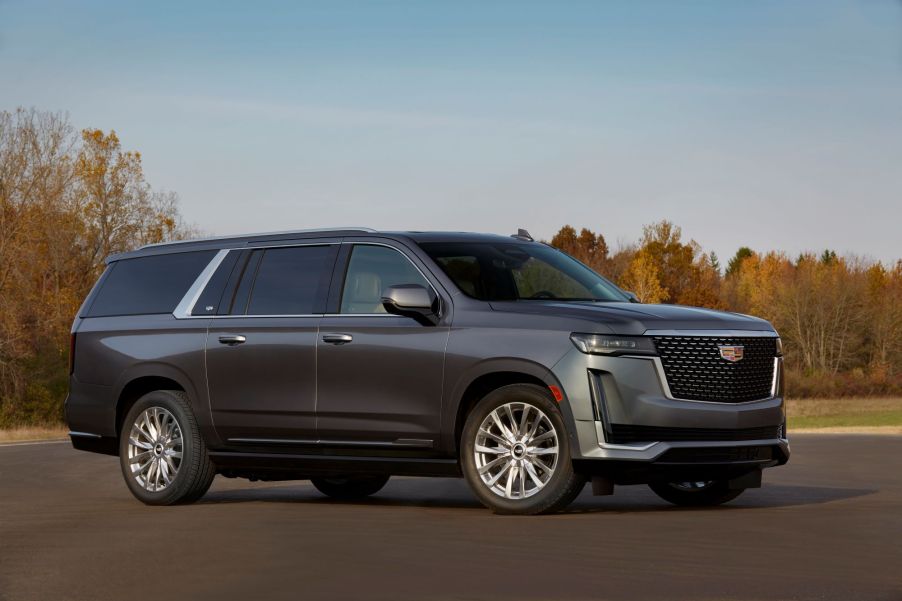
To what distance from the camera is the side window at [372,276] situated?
36.0 feet

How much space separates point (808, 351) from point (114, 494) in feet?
287

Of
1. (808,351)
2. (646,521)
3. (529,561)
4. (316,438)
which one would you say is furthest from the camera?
(808,351)

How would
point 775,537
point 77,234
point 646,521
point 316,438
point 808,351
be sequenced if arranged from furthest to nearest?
point 808,351 → point 77,234 → point 316,438 → point 646,521 → point 775,537

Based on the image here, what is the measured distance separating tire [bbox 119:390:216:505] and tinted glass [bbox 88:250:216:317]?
0.84 m

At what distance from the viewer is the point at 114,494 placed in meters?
13.5

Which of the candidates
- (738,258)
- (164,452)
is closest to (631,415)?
(164,452)

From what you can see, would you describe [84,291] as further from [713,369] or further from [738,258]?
[738,258]

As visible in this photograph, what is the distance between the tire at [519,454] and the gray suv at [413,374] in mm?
15

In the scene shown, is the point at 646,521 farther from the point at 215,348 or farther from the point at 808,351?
the point at 808,351

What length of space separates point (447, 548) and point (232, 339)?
395 cm

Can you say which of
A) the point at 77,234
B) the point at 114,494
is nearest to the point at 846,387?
the point at 77,234

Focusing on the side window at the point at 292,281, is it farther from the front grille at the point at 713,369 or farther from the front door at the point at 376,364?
the front grille at the point at 713,369

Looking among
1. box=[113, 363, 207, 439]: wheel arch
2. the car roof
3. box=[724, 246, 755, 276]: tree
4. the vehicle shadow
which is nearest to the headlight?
the vehicle shadow

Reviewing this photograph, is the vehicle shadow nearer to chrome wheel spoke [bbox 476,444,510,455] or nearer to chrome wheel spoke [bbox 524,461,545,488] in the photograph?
chrome wheel spoke [bbox 524,461,545,488]
